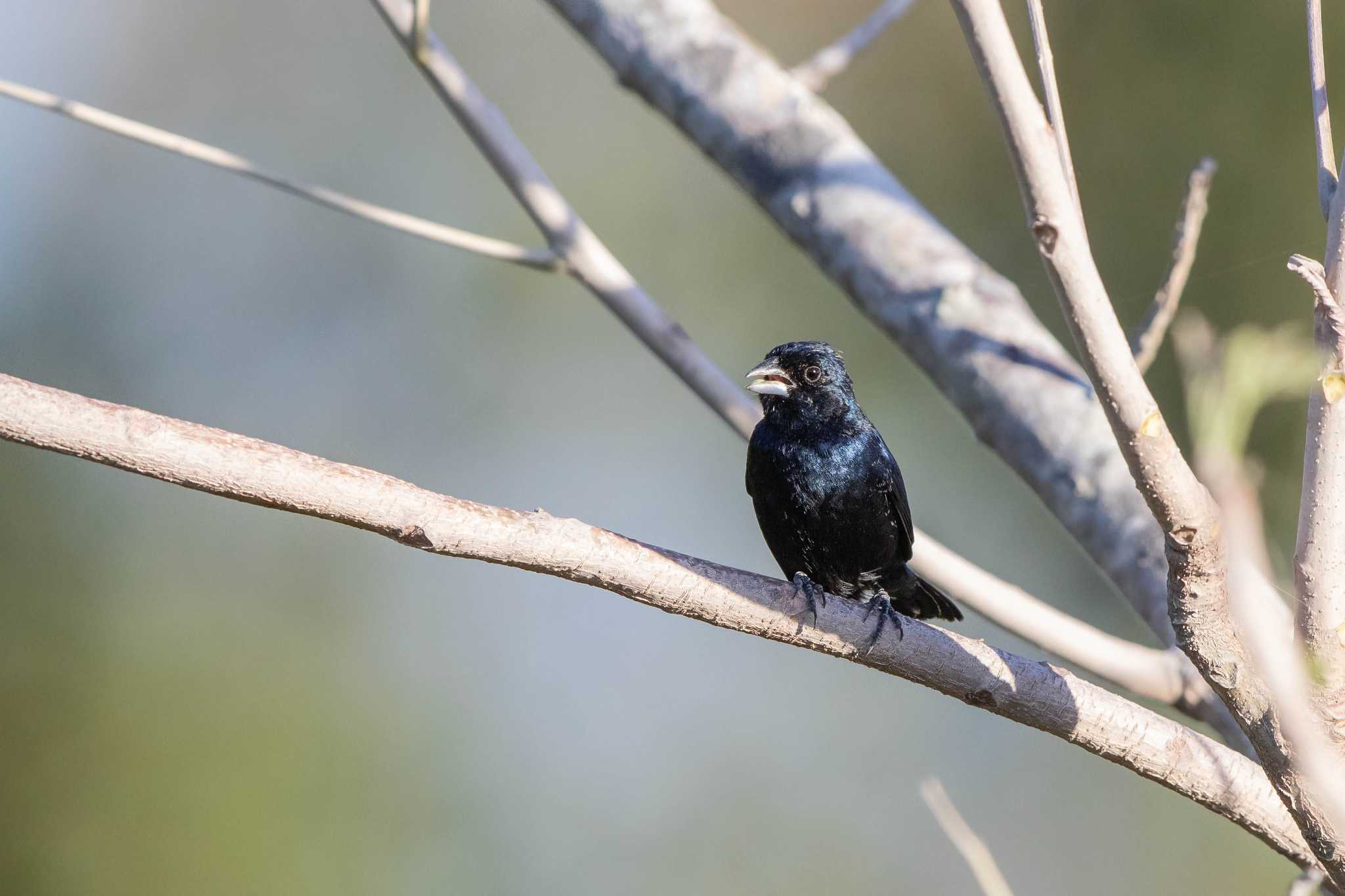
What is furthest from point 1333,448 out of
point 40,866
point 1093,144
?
point 40,866

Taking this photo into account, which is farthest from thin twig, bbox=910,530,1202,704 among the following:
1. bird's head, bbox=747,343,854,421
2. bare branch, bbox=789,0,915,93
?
bare branch, bbox=789,0,915,93

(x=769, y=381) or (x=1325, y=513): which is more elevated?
(x=769, y=381)

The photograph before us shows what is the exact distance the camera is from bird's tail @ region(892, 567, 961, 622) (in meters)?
4.84

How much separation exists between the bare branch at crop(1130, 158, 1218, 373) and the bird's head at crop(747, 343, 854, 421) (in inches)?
47.5

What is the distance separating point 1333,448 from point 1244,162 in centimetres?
660

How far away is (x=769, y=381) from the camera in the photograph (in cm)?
465

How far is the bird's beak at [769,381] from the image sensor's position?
15.0 feet

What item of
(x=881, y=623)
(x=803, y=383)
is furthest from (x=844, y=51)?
(x=881, y=623)

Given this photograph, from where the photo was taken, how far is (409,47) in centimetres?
398

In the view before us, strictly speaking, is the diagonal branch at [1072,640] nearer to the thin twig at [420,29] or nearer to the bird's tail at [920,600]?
the bird's tail at [920,600]

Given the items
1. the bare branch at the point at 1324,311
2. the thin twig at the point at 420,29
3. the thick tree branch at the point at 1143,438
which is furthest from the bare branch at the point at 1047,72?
the thin twig at the point at 420,29

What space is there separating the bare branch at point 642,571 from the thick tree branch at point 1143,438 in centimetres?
28

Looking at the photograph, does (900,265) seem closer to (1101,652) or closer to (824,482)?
(824,482)

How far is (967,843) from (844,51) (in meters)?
2.90
